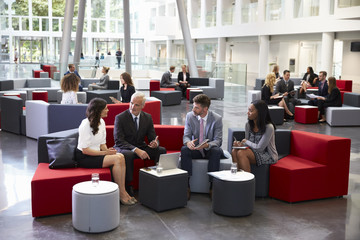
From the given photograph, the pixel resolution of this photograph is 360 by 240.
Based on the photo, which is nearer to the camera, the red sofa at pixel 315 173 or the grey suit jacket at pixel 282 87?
the red sofa at pixel 315 173

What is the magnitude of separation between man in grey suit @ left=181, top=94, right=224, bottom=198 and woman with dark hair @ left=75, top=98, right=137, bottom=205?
0.91 m

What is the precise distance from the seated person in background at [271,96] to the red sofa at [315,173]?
6238 millimetres

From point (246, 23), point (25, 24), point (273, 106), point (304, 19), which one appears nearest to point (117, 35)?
point (25, 24)

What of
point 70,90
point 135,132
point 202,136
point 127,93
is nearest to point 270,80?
point 127,93

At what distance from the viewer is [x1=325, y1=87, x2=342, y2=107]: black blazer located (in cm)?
1251

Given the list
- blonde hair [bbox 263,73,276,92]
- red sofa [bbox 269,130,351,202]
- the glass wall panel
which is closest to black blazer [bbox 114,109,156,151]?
red sofa [bbox 269,130,351,202]

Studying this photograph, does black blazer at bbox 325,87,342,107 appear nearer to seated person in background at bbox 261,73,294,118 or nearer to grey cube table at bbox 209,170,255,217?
seated person in background at bbox 261,73,294,118

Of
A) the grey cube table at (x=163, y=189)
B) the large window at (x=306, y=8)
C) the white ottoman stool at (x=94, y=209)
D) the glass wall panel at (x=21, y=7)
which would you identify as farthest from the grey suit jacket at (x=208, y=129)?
the glass wall panel at (x=21, y=7)

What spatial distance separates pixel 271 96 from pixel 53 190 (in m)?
8.79

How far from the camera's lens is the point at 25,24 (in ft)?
139

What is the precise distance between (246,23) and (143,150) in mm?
24616

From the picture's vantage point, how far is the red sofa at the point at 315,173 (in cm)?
591

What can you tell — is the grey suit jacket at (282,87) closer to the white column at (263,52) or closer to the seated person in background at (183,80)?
the seated person in background at (183,80)

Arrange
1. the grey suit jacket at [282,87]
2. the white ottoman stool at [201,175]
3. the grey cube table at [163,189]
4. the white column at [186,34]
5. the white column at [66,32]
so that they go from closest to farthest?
the grey cube table at [163,189] < the white ottoman stool at [201,175] < the grey suit jacket at [282,87] < the white column at [66,32] < the white column at [186,34]
